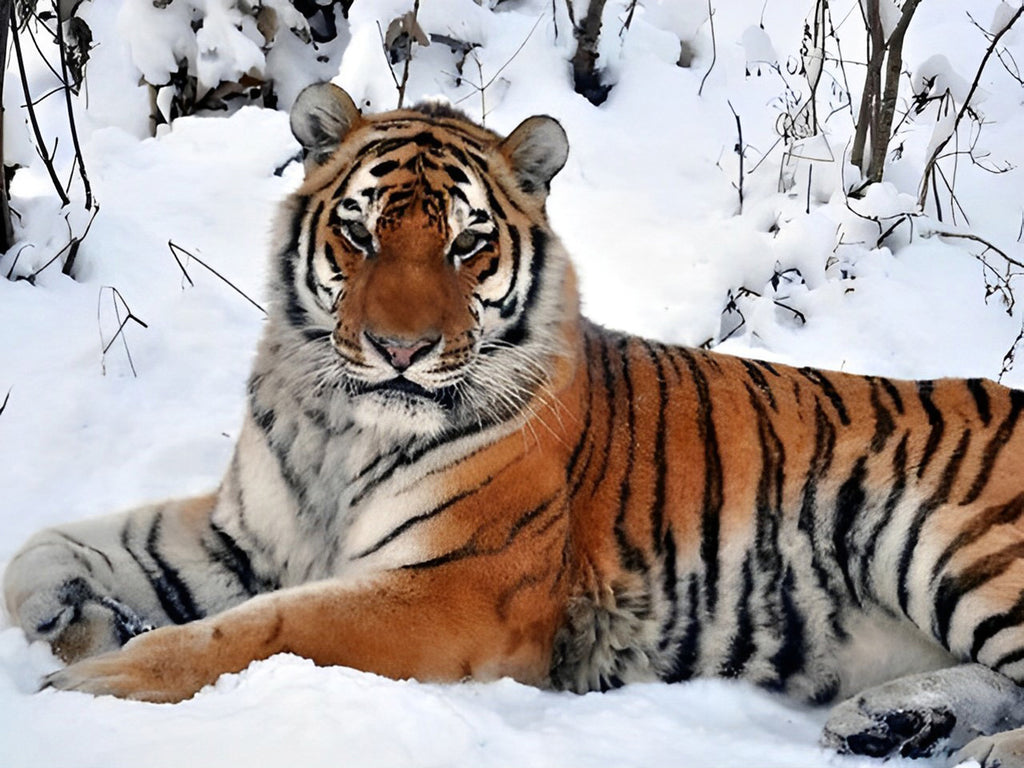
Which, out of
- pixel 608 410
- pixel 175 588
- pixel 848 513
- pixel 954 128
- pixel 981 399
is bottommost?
pixel 175 588

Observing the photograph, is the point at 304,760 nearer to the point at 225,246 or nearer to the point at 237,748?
the point at 237,748

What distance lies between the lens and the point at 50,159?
427 centimetres

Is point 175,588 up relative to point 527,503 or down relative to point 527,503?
down

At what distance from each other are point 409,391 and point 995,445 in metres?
1.28

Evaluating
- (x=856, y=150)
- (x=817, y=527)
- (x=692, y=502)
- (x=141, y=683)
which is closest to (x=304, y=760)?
(x=141, y=683)

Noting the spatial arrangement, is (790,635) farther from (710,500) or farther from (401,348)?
(401,348)

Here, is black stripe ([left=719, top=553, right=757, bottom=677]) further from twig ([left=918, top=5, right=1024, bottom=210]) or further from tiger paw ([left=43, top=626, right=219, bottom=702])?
twig ([left=918, top=5, right=1024, bottom=210])

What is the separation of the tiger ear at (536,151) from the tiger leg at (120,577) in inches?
38.8

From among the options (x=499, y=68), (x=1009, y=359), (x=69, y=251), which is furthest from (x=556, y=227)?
(x=69, y=251)

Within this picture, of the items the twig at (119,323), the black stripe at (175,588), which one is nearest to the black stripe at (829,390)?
the black stripe at (175,588)

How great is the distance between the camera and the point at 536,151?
2.73m

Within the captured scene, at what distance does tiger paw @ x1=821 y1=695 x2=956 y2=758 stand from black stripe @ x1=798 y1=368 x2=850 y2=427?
709 millimetres

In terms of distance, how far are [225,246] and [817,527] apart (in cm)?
264

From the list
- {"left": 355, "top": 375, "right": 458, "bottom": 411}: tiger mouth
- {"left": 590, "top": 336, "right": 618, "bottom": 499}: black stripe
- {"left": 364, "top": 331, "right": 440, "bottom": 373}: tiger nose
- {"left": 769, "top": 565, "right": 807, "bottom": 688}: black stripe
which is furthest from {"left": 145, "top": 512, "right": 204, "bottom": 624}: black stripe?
{"left": 769, "top": 565, "right": 807, "bottom": 688}: black stripe
